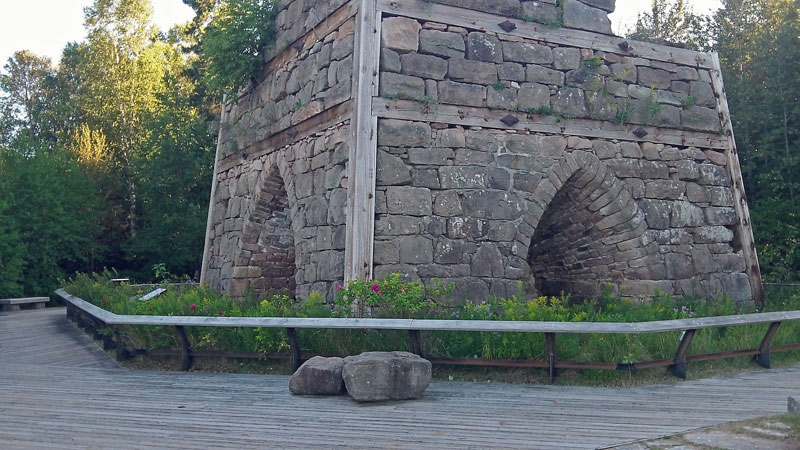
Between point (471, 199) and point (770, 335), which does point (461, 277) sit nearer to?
point (471, 199)

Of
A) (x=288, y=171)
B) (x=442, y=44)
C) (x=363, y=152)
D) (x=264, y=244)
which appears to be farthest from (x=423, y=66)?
(x=264, y=244)

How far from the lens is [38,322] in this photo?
14.3 meters

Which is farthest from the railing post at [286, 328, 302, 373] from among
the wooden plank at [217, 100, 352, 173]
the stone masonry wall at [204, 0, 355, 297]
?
the wooden plank at [217, 100, 352, 173]

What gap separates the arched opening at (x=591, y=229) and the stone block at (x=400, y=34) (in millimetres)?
2507

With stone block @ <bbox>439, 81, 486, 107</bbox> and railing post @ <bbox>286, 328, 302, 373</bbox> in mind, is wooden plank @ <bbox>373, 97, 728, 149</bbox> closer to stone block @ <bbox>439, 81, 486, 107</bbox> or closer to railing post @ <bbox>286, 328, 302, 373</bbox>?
stone block @ <bbox>439, 81, 486, 107</bbox>

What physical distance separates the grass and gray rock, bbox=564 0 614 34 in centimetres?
390

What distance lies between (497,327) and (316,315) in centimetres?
239

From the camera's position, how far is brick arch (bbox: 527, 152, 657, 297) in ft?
32.2

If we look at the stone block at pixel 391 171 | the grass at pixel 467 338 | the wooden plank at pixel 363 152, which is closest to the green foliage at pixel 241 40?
the wooden plank at pixel 363 152

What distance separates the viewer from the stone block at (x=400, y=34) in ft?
29.2

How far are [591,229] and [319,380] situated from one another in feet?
18.9

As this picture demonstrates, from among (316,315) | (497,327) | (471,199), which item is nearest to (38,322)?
(316,315)

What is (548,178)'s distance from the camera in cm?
961

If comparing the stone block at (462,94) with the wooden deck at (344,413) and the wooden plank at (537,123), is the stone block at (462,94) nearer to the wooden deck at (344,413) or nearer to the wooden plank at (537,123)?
the wooden plank at (537,123)
